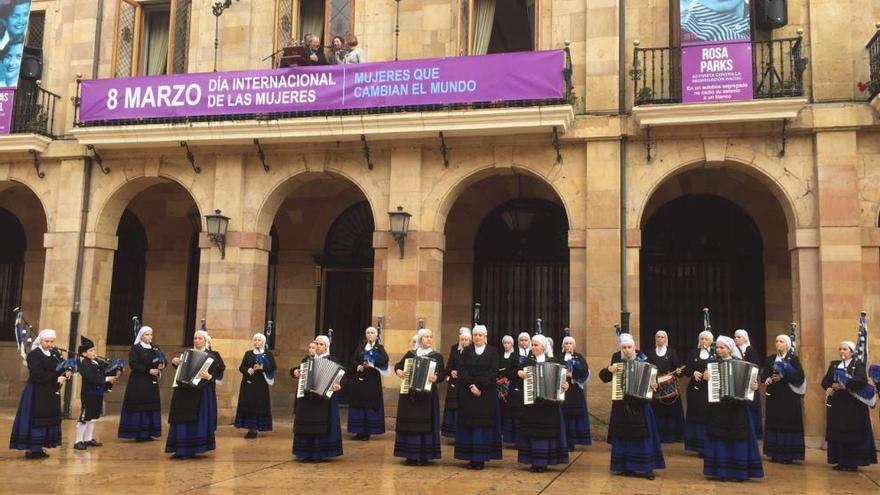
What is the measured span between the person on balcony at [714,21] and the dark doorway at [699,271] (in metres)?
3.71

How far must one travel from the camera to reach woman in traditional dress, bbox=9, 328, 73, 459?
35.1 feet

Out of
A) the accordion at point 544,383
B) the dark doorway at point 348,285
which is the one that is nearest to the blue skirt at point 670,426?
the accordion at point 544,383

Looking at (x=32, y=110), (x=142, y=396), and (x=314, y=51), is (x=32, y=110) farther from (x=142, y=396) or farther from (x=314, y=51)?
(x=142, y=396)

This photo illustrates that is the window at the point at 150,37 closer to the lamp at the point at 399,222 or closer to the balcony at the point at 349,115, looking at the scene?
the balcony at the point at 349,115

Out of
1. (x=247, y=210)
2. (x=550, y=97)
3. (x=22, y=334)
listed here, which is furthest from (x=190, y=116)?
(x=550, y=97)

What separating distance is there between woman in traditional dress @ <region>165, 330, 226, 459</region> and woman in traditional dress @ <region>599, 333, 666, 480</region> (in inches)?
219

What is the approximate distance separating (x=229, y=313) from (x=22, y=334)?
12.8 ft

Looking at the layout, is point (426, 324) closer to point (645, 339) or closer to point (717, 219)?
point (645, 339)

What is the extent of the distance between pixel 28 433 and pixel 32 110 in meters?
8.77

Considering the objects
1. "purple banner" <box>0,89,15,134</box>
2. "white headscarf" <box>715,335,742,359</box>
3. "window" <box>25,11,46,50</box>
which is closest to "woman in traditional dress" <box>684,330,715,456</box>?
"white headscarf" <box>715,335,742,359</box>

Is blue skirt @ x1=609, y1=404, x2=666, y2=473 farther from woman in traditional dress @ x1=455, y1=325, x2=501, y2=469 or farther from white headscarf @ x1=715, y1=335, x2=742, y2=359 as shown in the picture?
woman in traditional dress @ x1=455, y1=325, x2=501, y2=469

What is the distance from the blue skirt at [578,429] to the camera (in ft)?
A: 40.4

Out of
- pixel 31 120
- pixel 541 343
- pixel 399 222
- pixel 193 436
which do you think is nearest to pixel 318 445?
pixel 193 436

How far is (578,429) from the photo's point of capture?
486 inches
